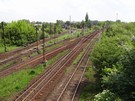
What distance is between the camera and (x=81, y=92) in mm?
25125

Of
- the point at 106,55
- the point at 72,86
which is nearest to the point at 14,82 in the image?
the point at 72,86

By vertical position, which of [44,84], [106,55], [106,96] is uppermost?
[106,96]

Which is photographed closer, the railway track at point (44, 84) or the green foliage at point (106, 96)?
the green foliage at point (106, 96)

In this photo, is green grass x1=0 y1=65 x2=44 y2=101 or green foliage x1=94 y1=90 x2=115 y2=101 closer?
→ green foliage x1=94 y1=90 x2=115 y2=101

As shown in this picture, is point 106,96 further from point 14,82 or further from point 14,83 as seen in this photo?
point 14,82

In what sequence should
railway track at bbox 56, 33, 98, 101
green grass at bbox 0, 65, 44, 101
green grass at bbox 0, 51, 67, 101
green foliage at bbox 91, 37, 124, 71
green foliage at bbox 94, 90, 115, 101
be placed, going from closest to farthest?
1. green foliage at bbox 94, 90, 115, 101
2. railway track at bbox 56, 33, 98, 101
3. green foliage at bbox 91, 37, 124, 71
4. green grass at bbox 0, 51, 67, 101
5. green grass at bbox 0, 65, 44, 101

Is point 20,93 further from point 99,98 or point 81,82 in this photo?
point 99,98

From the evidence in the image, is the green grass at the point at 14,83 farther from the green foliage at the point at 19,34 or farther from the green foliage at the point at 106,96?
the green foliage at the point at 19,34

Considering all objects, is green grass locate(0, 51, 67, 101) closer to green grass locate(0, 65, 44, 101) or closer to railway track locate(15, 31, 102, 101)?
green grass locate(0, 65, 44, 101)

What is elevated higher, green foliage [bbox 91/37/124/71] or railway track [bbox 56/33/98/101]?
green foliage [bbox 91/37/124/71]

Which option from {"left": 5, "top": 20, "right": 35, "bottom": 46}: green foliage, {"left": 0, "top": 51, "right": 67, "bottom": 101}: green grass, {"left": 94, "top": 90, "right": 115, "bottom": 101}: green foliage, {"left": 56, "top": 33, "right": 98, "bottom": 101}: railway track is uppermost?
{"left": 94, "top": 90, "right": 115, "bottom": 101}: green foliage

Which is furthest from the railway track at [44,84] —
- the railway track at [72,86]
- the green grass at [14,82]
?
the railway track at [72,86]

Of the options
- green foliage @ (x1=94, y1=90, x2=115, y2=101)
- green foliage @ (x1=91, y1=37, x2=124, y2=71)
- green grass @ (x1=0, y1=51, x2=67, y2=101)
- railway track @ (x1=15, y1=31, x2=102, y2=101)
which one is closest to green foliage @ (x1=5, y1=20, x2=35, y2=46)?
railway track @ (x1=15, y1=31, x2=102, y2=101)

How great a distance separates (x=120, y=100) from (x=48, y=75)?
22.7m
